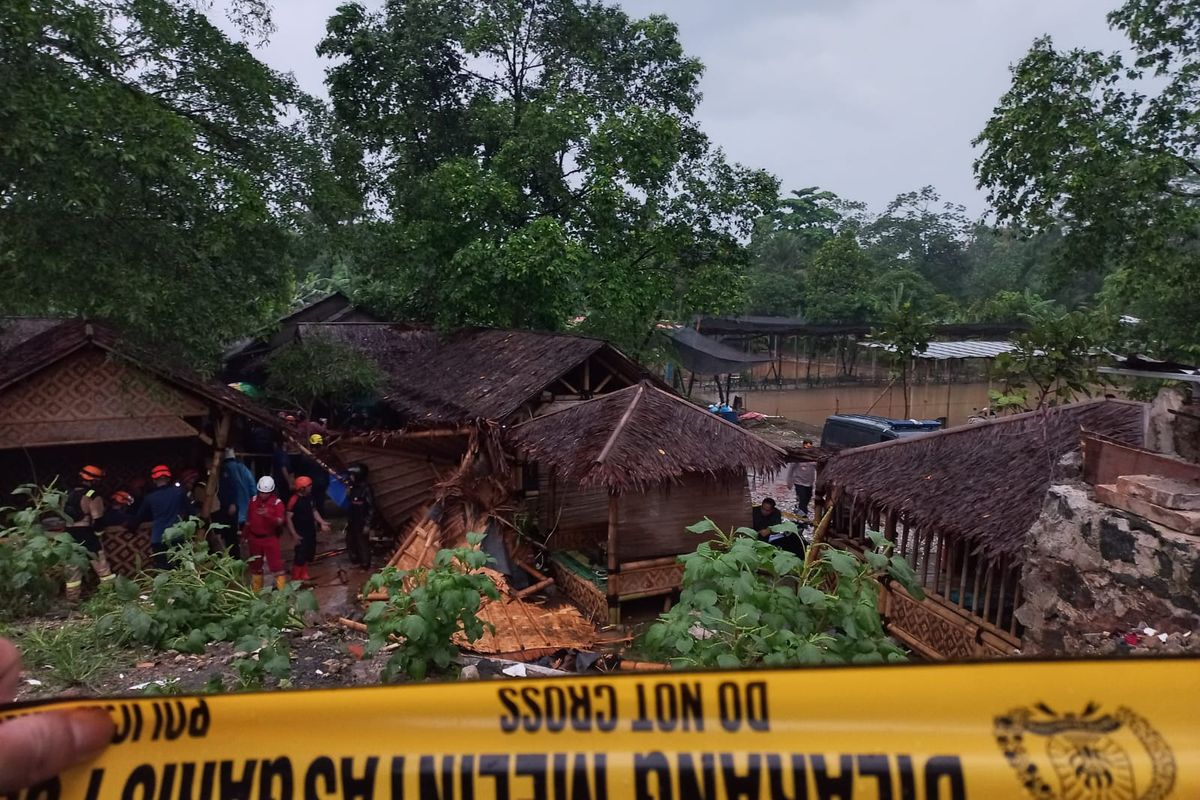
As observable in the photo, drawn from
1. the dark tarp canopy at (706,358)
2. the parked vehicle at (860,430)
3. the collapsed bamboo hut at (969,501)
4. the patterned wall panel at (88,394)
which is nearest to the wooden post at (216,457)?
the patterned wall panel at (88,394)

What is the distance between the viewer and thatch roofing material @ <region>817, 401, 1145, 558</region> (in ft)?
22.7

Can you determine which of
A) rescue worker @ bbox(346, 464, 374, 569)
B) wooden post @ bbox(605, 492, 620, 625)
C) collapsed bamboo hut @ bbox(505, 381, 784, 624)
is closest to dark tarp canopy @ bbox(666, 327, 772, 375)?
collapsed bamboo hut @ bbox(505, 381, 784, 624)

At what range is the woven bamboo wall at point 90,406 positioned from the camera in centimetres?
865

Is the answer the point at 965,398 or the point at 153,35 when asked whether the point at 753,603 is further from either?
the point at 965,398

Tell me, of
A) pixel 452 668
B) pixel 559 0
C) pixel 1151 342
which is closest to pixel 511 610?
pixel 452 668

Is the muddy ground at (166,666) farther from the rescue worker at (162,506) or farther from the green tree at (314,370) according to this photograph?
the green tree at (314,370)

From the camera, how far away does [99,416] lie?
9.07m

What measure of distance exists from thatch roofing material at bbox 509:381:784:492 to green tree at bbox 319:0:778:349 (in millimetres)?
5618

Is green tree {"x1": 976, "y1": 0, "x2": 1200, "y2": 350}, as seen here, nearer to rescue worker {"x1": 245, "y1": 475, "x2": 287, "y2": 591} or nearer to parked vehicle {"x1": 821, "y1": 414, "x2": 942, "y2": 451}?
parked vehicle {"x1": 821, "y1": 414, "x2": 942, "y2": 451}

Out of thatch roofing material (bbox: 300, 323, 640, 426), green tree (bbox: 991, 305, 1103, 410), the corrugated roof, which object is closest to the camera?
thatch roofing material (bbox: 300, 323, 640, 426)

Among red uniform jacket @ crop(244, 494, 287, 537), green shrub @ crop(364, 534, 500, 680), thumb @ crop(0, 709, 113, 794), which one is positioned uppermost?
thumb @ crop(0, 709, 113, 794)

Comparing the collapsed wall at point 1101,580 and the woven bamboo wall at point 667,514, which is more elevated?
the collapsed wall at point 1101,580

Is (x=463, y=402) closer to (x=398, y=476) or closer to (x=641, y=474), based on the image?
(x=398, y=476)

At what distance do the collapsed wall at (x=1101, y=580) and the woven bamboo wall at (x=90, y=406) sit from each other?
9319 millimetres
